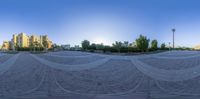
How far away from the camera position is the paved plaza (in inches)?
255

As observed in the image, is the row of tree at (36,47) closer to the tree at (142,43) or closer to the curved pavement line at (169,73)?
the tree at (142,43)

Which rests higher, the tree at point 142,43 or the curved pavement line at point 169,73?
the tree at point 142,43

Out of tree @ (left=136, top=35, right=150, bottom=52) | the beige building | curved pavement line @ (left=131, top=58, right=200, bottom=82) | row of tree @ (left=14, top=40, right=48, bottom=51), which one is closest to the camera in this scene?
curved pavement line @ (left=131, top=58, right=200, bottom=82)

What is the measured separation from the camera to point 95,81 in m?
8.21

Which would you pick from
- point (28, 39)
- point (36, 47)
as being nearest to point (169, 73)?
point (36, 47)

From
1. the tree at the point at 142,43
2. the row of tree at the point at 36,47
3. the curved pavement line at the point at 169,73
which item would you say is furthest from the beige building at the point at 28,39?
the curved pavement line at the point at 169,73

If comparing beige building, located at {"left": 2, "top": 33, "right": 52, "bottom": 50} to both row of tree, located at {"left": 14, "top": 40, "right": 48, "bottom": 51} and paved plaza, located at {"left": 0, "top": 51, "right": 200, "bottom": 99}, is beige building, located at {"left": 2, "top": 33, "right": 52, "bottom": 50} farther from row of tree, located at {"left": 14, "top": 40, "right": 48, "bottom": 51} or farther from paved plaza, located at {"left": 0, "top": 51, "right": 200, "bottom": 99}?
paved plaza, located at {"left": 0, "top": 51, "right": 200, "bottom": 99}

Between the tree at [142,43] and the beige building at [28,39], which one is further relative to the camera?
the tree at [142,43]

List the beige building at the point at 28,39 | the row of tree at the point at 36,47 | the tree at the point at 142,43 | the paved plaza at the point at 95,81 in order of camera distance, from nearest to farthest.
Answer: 1. the paved plaza at the point at 95,81
2. the beige building at the point at 28,39
3. the row of tree at the point at 36,47
4. the tree at the point at 142,43

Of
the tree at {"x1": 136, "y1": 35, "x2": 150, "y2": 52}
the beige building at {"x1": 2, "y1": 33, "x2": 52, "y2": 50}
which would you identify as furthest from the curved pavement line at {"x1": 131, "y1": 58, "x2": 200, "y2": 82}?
the tree at {"x1": 136, "y1": 35, "x2": 150, "y2": 52}

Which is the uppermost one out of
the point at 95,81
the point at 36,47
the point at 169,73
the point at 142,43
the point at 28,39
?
the point at 28,39

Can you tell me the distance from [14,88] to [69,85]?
143 cm

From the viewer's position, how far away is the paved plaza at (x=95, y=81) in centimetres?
648

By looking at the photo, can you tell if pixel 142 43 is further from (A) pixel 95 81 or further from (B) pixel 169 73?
(B) pixel 169 73
